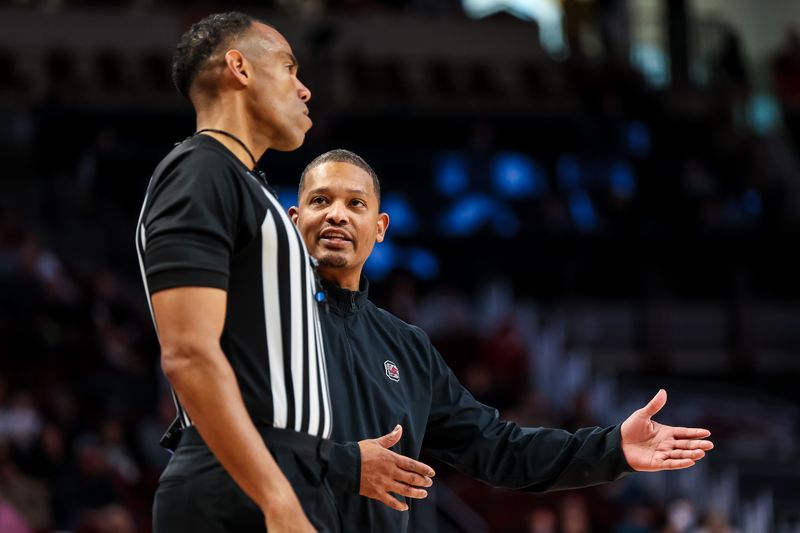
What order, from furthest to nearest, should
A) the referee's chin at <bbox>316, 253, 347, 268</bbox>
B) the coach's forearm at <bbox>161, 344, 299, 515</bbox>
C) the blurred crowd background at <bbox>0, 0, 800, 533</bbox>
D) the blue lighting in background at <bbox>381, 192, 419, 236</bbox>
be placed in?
the blue lighting in background at <bbox>381, 192, 419, 236</bbox>
the blurred crowd background at <bbox>0, 0, 800, 533</bbox>
the referee's chin at <bbox>316, 253, 347, 268</bbox>
the coach's forearm at <bbox>161, 344, 299, 515</bbox>

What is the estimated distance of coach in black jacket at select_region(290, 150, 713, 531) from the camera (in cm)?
387

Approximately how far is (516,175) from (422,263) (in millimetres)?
2160

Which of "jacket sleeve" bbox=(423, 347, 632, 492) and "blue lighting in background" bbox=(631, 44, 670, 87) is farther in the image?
"blue lighting in background" bbox=(631, 44, 670, 87)

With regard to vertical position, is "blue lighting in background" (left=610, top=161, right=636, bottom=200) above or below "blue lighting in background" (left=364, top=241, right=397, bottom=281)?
above

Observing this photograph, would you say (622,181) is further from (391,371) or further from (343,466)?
(343,466)

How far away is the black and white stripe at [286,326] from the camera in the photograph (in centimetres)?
319

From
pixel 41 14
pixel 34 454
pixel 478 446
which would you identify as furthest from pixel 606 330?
pixel 478 446

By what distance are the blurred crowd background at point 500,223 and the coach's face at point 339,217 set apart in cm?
557

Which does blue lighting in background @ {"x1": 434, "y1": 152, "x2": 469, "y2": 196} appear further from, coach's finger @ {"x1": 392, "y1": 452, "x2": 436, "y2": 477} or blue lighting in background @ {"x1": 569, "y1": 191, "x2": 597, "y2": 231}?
coach's finger @ {"x1": 392, "y1": 452, "x2": 436, "y2": 477}

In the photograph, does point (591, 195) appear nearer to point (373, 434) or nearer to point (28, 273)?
point (28, 273)

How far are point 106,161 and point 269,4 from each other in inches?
210

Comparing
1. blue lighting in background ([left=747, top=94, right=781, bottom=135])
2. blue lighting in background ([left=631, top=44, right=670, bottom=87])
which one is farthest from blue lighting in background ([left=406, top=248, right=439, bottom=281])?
blue lighting in background ([left=747, top=94, right=781, bottom=135])

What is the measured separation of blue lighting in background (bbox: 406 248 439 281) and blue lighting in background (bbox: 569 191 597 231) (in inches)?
78.6

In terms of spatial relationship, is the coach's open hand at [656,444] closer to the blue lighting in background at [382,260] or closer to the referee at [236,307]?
the referee at [236,307]
